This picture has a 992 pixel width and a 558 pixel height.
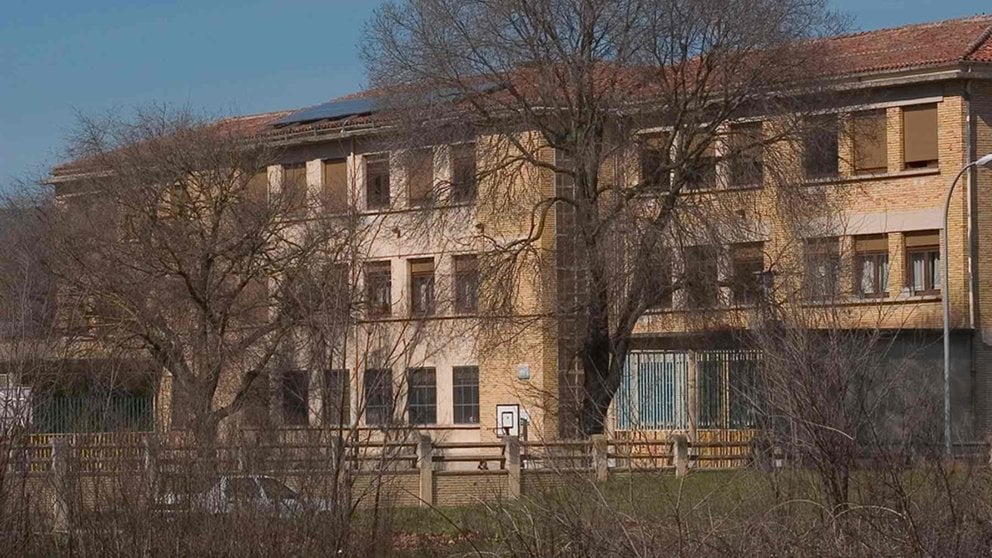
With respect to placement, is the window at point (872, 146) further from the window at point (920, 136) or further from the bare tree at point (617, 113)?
the bare tree at point (617, 113)

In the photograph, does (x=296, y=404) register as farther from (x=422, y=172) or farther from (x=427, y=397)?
(x=427, y=397)

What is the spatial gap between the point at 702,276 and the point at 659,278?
3.17ft

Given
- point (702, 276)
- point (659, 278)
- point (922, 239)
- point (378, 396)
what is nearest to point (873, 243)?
point (922, 239)

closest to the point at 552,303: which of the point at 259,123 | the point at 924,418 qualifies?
the point at 259,123

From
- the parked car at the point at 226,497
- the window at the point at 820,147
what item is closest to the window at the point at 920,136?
the window at the point at 820,147

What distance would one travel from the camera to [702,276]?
3769 centimetres

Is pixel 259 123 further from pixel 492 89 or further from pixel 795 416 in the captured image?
pixel 795 416

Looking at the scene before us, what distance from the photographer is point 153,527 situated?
1527 centimetres

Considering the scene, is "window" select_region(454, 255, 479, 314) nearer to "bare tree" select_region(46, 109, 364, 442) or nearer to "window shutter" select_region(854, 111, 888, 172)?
"bare tree" select_region(46, 109, 364, 442)

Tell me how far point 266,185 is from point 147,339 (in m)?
8.01

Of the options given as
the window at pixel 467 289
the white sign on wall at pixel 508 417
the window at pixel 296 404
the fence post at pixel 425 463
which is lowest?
the white sign on wall at pixel 508 417

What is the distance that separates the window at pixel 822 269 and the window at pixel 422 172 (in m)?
9.12

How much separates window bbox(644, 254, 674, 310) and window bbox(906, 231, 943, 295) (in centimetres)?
999

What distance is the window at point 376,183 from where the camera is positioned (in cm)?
4903
